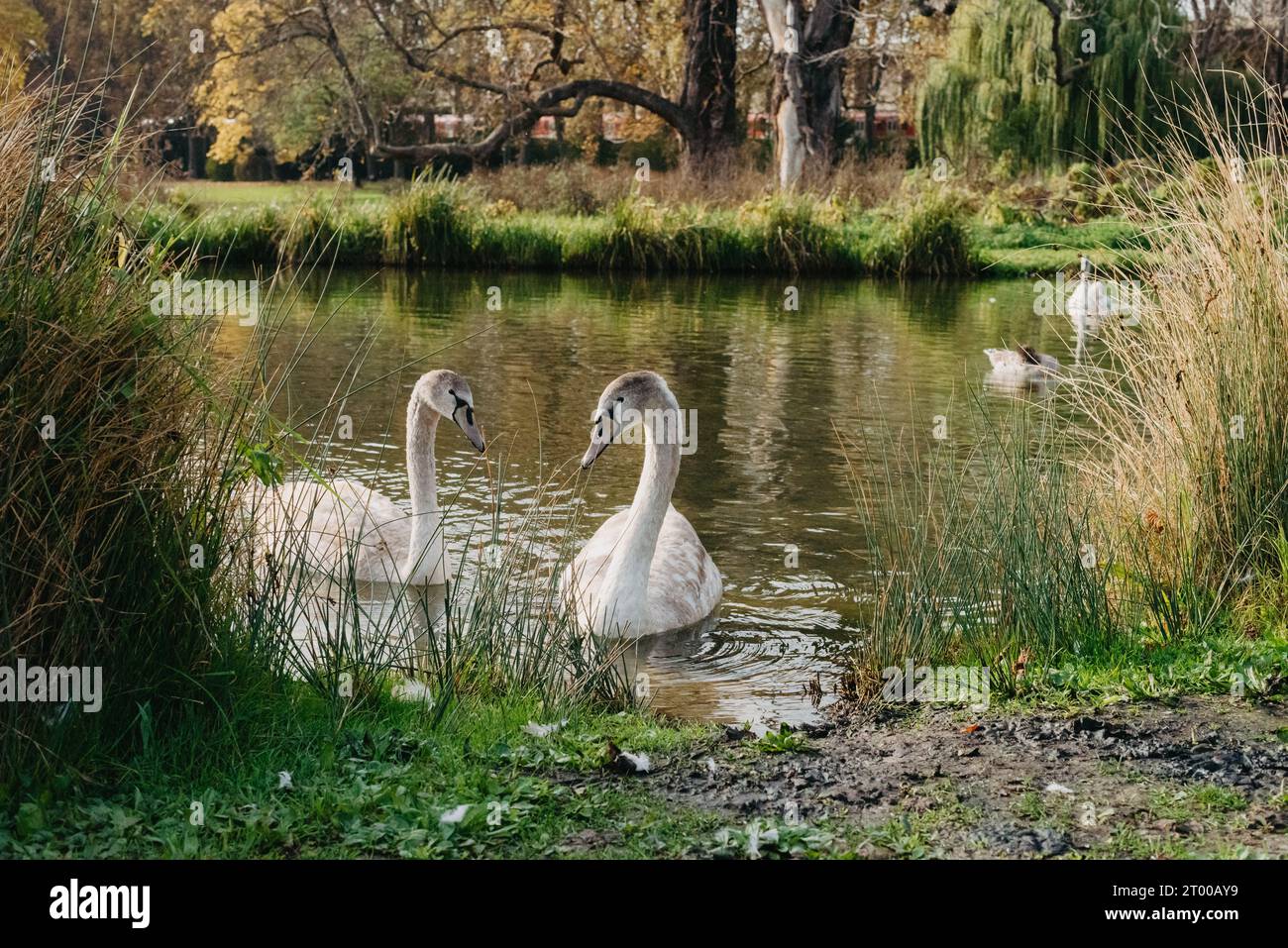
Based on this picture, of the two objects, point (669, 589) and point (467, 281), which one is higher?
point (467, 281)

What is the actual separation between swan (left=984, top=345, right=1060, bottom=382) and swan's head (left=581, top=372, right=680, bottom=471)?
25.4 ft

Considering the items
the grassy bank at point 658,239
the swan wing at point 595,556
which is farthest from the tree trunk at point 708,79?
the swan wing at point 595,556

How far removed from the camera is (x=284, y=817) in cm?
444

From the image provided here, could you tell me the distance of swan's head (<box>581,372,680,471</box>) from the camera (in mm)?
8703

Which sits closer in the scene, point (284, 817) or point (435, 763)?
point (284, 817)

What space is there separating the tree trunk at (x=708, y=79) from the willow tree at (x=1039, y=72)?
6.90 meters

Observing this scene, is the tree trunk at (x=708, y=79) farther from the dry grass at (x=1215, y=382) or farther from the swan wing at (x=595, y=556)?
the dry grass at (x=1215, y=382)

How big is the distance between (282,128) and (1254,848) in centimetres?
5754

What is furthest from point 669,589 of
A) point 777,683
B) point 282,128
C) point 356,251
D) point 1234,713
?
point 282,128

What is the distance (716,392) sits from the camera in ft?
53.5

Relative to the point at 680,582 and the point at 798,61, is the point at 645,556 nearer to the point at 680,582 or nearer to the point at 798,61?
the point at 680,582

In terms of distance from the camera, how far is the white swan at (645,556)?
841cm

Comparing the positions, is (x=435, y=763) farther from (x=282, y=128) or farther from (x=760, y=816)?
(x=282, y=128)

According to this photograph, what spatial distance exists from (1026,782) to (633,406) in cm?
419
